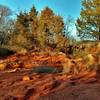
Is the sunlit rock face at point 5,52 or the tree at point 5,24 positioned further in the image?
the tree at point 5,24

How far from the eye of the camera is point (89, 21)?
25.6 metres

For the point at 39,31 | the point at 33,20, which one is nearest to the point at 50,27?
the point at 39,31

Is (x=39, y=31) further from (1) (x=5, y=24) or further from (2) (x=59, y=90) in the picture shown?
(2) (x=59, y=90)

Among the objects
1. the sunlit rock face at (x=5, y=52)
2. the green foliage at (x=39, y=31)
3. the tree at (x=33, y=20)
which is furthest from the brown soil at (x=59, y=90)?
the tree at (x=33, y=20)

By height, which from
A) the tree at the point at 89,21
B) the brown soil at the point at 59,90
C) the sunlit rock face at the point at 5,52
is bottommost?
the brown soil at the point at 59,90

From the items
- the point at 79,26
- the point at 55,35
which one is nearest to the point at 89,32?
the point at 79,26

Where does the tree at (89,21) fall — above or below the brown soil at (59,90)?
above

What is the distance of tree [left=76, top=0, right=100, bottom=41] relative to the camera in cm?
2559

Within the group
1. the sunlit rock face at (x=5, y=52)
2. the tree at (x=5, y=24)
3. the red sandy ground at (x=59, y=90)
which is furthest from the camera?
the tree at (x=5, y=24)

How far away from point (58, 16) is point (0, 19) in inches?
657

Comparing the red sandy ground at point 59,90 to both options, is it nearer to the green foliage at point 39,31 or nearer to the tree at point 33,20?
the green foliage at point 39,31

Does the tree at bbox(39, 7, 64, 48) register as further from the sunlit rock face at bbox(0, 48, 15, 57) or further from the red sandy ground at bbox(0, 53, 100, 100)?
the red sandy ground at bbox(0, 53, 100, 100)

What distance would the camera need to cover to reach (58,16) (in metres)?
29.7

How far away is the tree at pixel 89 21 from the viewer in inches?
1008
